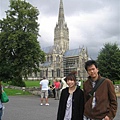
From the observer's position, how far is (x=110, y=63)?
37.9m

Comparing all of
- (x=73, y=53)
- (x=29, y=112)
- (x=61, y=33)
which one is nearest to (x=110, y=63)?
(x=29, y=112)

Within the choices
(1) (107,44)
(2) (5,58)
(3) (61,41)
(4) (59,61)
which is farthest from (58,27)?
(2) (5,58)

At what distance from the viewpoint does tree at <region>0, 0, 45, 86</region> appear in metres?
30.5

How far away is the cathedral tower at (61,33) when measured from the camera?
123625 mm

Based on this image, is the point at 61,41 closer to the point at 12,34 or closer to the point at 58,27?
the point at 58,27

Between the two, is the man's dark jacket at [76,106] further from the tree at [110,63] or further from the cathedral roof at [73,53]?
the cathedral roof at [73,53]

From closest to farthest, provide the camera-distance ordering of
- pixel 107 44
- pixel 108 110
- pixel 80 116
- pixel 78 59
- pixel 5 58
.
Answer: pixel 108 110
pixel 80 116
pixel 5 58
pixel 107 44
pixel 78 59

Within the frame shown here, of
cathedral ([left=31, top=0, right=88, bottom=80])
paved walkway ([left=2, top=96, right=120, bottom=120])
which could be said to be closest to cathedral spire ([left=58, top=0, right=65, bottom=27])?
cathedral ([left=31, top=0, right=88, bottom=80])

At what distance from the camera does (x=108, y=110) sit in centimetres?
371

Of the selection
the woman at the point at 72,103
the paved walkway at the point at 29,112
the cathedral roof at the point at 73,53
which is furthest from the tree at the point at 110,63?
the cathedral roof at the point at 73,53

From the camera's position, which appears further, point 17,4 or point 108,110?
point 17,4

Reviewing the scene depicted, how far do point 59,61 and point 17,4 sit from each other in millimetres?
73334

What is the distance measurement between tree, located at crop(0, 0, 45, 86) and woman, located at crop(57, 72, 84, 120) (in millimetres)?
25487

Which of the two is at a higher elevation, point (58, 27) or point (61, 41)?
point (58, 27)
